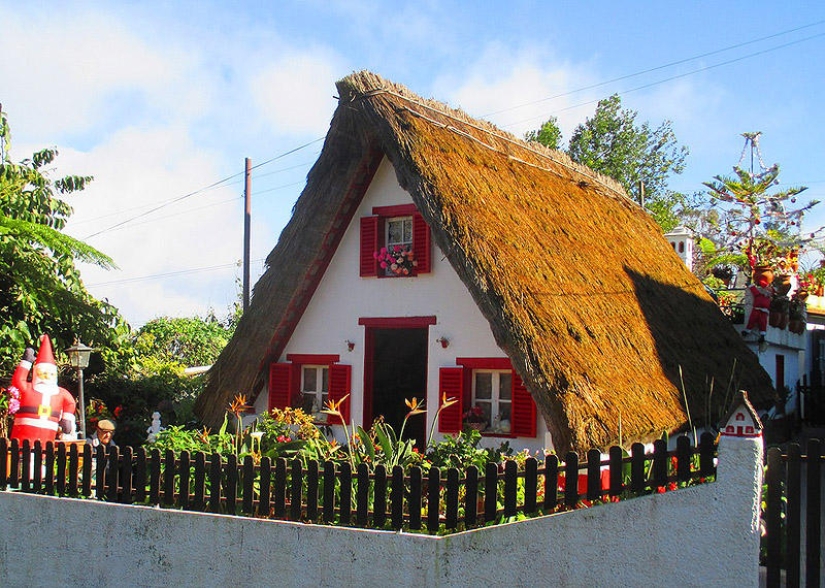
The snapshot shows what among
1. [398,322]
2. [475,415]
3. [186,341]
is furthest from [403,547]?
[186,341]

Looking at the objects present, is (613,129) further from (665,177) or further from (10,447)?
(10,447)

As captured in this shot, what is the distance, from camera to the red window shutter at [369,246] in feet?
39.3

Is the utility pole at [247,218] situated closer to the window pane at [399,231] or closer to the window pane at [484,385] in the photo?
the window pane at [399,231]

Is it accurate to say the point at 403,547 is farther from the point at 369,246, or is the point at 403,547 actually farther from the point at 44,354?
the point at 369,246

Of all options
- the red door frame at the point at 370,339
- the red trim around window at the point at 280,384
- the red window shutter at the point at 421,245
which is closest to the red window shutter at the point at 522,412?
the red door frame at the point at 370,339

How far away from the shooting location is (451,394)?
36.6 ft

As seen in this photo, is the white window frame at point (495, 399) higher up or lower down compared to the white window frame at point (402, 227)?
lower down

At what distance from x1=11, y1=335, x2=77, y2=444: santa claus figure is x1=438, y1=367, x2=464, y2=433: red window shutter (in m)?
4.50

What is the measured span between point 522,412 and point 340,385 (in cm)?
270

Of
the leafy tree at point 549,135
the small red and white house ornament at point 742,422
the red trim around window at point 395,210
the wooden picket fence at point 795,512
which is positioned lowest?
the wooden picket fence at point 795,512

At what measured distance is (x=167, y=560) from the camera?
24.2 ft

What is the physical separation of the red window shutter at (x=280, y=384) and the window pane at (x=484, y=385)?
9.38 ft

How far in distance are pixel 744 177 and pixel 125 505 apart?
1493 centimetres

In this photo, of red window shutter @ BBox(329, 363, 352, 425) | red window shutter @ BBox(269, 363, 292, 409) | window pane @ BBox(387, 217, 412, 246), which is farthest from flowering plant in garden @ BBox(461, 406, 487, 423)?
red window shutter @ BBox(269, 363, 292, 409)
